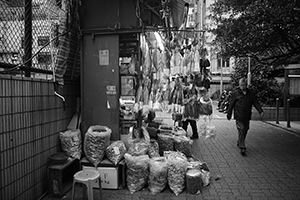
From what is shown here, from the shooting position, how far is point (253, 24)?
6.95 m

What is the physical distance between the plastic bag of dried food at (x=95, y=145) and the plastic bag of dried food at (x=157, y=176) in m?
0.92

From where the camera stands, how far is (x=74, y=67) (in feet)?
15.2

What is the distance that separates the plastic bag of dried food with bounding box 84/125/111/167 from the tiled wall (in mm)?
592

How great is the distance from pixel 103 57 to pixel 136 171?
222 centimetres

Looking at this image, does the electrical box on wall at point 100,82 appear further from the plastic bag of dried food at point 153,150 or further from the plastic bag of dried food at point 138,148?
the plastic bag of dried food at point 153,150

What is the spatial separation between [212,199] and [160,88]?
223cm

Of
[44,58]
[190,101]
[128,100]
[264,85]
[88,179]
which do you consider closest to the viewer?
[88,179]

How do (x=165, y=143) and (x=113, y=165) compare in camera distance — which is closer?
(x=113, y=165)

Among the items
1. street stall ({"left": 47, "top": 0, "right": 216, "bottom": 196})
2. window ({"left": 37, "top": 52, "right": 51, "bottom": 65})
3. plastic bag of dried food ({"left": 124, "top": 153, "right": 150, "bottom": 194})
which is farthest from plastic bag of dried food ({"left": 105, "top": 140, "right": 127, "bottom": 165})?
window ({"left": 37, "top": 52, "right": 51, "bottom": 65})

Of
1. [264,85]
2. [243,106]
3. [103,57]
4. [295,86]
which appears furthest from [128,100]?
[264,85]

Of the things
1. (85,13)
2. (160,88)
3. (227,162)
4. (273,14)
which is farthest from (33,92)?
(273,14)

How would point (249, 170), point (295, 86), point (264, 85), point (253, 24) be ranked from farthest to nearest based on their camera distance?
1. point (264, 85)
2. point (295, 86)
3. point (253, 24)
4. point (249, 170)

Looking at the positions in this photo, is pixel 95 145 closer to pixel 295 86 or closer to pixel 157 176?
pixel 157 176

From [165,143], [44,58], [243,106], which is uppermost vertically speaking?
[44,58]
